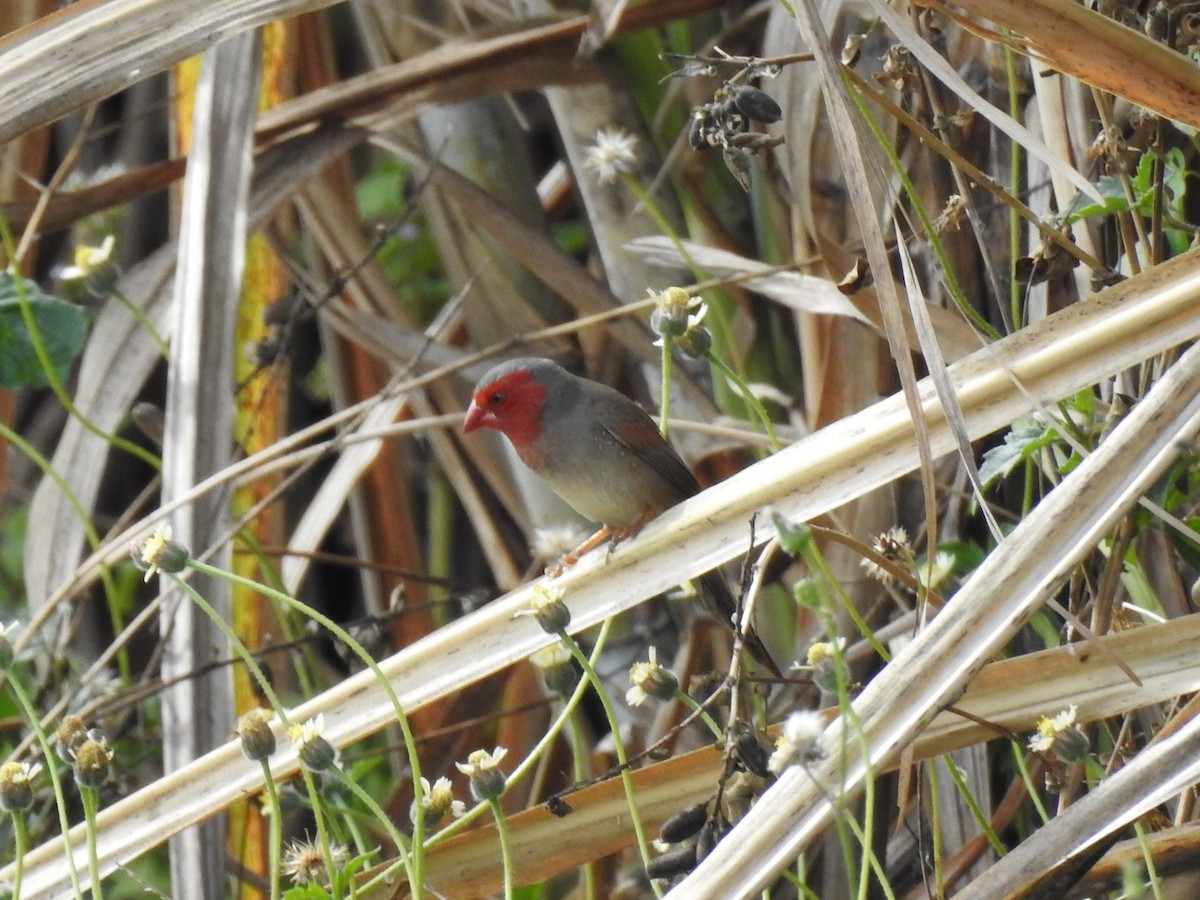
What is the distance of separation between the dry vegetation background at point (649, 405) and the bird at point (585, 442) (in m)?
0.12

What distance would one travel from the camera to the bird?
11.3 ft

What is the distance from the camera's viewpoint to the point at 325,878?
93.9 inches

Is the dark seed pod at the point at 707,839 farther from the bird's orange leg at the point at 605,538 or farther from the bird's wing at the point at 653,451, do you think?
Result: the bird's wing at the point at 653,451

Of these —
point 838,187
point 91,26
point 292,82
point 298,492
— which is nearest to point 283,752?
point 91,26

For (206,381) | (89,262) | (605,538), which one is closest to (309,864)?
(206,381)

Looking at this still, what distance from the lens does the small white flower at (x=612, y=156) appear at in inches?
131

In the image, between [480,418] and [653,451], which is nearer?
[653,451]

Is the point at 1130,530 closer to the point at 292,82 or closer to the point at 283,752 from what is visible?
the point at 283,752

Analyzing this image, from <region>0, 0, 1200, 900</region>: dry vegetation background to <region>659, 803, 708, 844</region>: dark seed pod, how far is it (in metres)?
0.04

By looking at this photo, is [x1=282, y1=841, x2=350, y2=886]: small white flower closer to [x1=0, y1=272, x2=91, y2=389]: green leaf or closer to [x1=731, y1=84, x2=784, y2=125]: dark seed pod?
[x1=731, y1=84, x2=784, y2=125]: dark seed pod

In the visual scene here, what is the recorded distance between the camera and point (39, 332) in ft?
10.8

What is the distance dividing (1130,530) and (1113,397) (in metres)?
0.37

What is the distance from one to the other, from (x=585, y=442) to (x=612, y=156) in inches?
25.9

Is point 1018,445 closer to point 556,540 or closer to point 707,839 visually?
point 707,839
